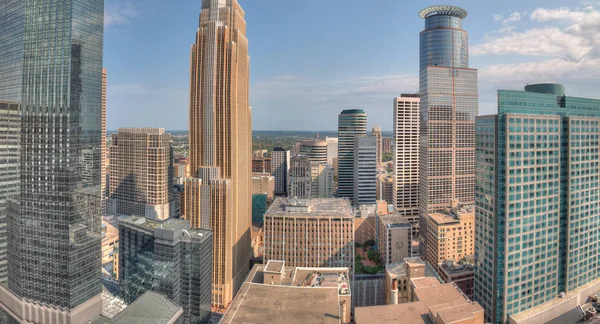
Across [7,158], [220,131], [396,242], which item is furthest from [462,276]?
[7,158]

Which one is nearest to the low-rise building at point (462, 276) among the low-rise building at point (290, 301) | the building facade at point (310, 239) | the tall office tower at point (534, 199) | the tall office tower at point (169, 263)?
the tall office tower at point (534, 199)

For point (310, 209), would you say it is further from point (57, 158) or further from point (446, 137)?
point (446, 137)

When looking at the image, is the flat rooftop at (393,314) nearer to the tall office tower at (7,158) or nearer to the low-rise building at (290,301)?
the low-rise building at (290,301)

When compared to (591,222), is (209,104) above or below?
above

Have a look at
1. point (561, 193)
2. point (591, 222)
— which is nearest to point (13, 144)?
point (561, 193)

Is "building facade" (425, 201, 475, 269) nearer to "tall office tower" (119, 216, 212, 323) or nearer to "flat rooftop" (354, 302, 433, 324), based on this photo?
"flat rooftop" (354, 302, 433, 324)

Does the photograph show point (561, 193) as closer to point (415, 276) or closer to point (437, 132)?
point (415, 276)
